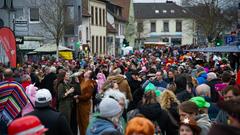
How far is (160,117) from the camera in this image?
7.77 meters

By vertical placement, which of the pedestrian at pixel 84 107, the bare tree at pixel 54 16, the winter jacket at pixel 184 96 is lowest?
the pedestrian at pixel 84 107

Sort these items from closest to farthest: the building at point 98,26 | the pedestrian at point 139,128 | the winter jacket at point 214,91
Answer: the pedestrian at point 139,128 → the winter jacket at point 214,91 → the building at point 98,26

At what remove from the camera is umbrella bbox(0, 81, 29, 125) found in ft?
29.7

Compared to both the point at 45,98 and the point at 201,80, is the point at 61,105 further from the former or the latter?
the point at 45,98

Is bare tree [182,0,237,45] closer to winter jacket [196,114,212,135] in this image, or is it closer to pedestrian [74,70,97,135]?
pedestrian [74,70,97,135]

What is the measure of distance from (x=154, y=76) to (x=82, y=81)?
182cm

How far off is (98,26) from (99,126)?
204 feet

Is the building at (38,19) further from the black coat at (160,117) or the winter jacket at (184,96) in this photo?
the black coat at (160,117)

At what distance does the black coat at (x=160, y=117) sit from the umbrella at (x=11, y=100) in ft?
7.47

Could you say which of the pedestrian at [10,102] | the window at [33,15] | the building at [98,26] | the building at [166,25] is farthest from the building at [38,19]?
the building at [166,25]

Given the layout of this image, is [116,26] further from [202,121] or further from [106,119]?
[106,119]

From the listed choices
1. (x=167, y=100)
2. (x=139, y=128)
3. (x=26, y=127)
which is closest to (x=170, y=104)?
(x=167, y=100)

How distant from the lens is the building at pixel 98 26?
65.9 meters

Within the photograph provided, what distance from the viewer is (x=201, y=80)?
46.0 feet
